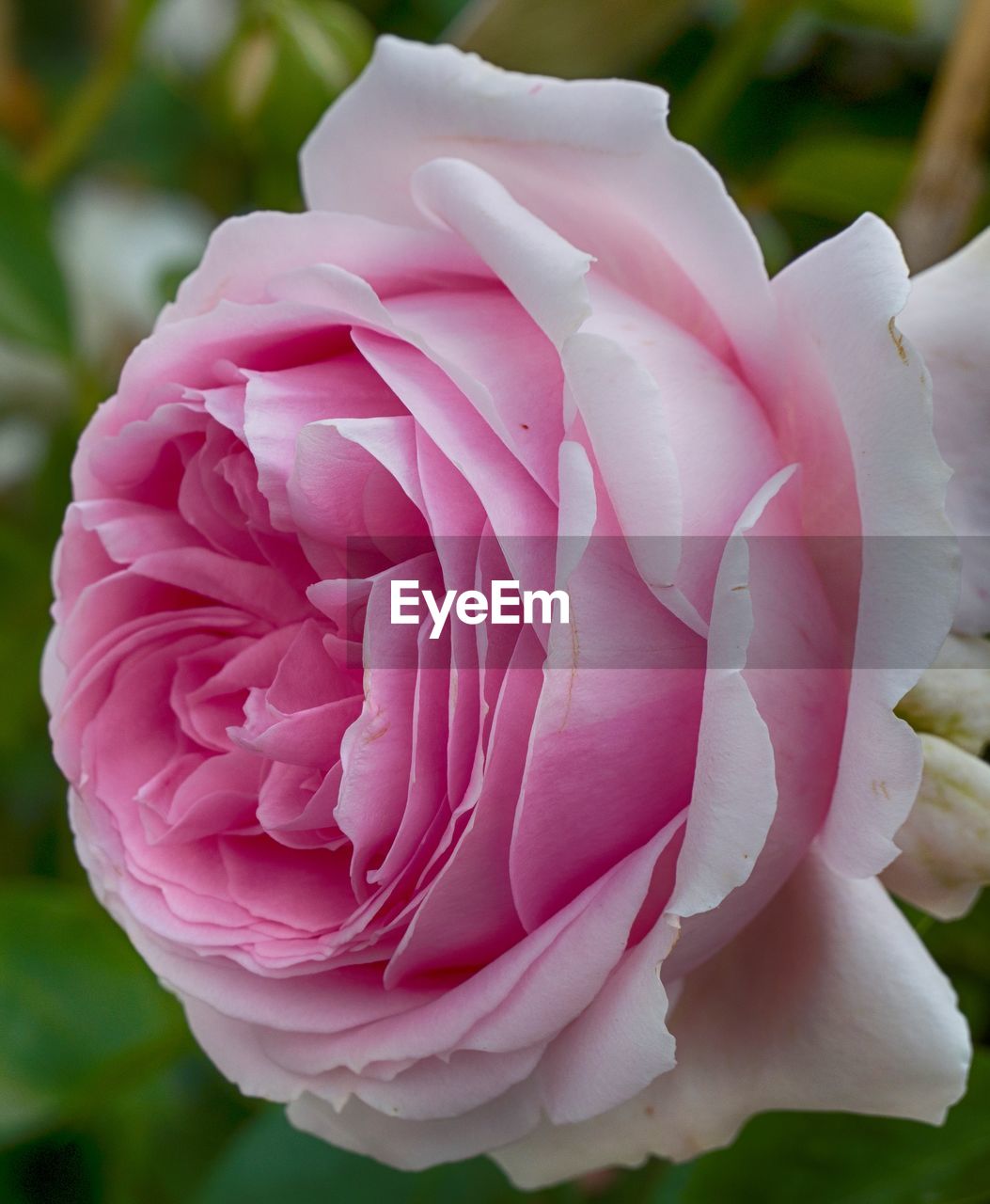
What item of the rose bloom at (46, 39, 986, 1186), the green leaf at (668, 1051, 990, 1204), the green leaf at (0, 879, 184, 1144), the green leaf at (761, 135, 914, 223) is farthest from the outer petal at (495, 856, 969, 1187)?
the green leaf at (761, 135, 914, 223)

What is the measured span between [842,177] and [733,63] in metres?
0.07

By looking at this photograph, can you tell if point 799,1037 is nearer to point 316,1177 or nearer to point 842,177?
point 316,1177

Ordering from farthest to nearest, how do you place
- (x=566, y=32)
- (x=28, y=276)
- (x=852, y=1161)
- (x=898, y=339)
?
1. (x=28, y=276)
2. (x=566, y=32)
3. (x=852, y=1161)
4. (x=898, y=339)

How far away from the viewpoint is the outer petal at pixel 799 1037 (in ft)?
1.15

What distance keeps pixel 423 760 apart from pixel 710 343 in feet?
0.45

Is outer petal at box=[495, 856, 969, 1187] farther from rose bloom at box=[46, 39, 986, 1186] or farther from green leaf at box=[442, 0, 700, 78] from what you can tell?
green leaf at box=[442, 0, 700, 78]

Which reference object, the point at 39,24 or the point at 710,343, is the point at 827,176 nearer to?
the point at 710,343

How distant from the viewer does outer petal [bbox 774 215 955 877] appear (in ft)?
0.99

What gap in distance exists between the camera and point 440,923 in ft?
1.09

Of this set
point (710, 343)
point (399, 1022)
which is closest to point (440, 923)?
point (399, 1022)

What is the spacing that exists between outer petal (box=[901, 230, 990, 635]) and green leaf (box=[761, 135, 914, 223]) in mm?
294

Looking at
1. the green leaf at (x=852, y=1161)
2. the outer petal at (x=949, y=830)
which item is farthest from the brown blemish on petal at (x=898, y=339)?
the green leaf at (x=852, y=1161)

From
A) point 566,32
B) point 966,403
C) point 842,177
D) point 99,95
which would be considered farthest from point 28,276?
point 966,403

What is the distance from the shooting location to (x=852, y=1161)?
1.54ft
